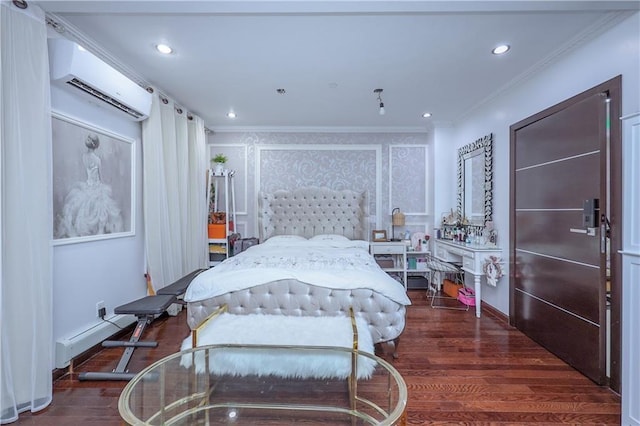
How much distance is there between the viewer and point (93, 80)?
222cm

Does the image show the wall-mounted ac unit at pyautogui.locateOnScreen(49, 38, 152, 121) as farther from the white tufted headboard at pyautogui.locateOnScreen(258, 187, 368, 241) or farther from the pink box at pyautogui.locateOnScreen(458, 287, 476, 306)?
the pink box at pyautogui.locateOnScreen(458, 287, 476, 306)

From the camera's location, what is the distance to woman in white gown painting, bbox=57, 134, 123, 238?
89.1 inches

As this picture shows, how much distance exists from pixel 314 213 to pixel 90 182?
2705 millimetres

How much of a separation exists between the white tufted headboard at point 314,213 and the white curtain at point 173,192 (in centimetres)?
95

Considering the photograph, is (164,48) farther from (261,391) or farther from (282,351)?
(261,391)

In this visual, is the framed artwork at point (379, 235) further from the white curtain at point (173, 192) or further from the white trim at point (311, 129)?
the white curtain at point (173, 192)

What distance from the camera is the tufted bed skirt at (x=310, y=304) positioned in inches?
87.6

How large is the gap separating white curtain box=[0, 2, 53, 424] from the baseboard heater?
Answer: 32 centimetres

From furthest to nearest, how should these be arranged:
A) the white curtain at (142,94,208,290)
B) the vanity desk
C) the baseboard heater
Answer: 1. the vanity desk
2. the white curtain at (142,94,208,290)
3. the baseboard heater

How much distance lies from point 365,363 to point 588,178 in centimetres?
208

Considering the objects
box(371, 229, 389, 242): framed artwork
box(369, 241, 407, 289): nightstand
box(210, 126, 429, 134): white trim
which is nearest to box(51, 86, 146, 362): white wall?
box(210, 126, 429, 134): white trim

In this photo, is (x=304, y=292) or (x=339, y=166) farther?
(x=339, y=166)

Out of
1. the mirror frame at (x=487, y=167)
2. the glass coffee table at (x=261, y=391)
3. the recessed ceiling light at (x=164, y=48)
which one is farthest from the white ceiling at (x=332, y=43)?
the glass coffee table at (x=261, y=391)

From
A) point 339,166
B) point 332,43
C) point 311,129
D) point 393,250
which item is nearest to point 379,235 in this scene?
point 393,250
